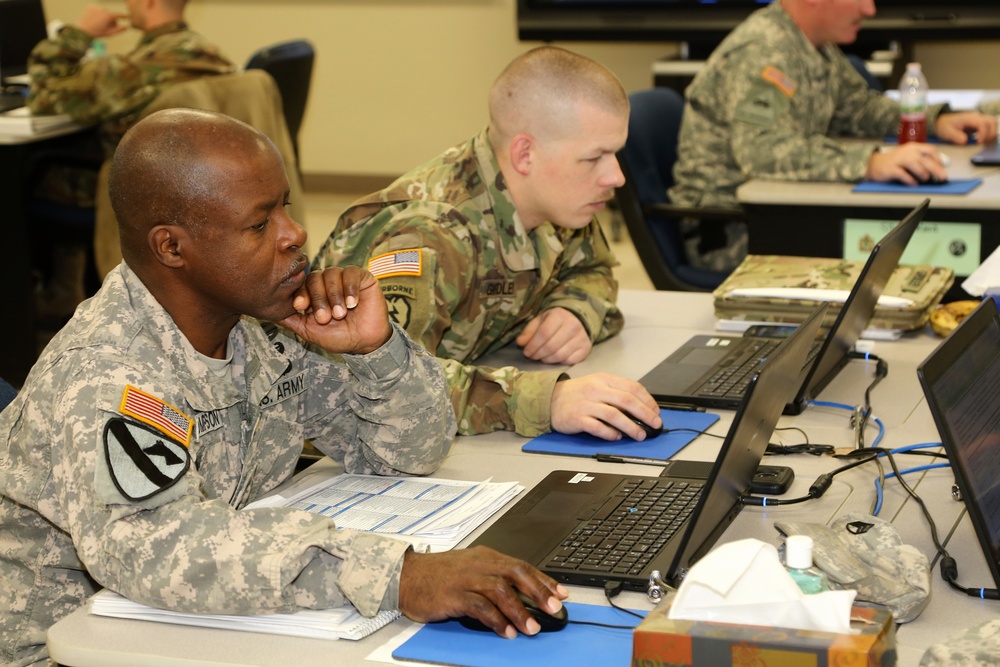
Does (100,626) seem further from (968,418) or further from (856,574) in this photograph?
(968,418)

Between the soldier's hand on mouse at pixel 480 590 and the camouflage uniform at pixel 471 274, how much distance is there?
58cm

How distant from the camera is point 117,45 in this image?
6.89 metres

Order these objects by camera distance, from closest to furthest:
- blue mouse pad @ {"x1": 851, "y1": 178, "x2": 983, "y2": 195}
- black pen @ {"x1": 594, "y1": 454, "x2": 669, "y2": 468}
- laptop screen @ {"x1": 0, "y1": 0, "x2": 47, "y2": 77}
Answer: black pen @ {"x1": 594, "y1": 454, "x2": 669, "y2": 468} < blue mouse pad @ {"x1": 851, "y1": 178, "x2": 983, "y2": 195} < laptop screen @ {"x1": 0, "y1": 0, "x2": 47, "y2": 77}

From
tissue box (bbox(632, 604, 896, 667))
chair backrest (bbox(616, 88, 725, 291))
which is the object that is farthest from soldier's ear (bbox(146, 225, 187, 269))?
chair backrest (bbox(616, 88, 725, 291))

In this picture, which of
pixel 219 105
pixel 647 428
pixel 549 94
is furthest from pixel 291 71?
pixel 647 428

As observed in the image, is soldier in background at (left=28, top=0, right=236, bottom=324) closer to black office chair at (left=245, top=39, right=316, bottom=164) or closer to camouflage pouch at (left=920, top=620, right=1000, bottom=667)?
black office chair at (left=245, top=39, right=316, bottom=164)

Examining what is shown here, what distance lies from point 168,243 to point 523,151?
0.89 m

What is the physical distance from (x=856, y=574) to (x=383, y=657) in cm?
48

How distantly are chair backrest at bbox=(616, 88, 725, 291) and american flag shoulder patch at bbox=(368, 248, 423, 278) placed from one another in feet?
4.77

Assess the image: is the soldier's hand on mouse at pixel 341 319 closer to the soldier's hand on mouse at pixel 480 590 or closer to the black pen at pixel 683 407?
the soldier's hand on mouse at pixel 480 590

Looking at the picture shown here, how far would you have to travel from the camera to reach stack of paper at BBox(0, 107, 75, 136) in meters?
3.85

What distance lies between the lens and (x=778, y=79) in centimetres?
337

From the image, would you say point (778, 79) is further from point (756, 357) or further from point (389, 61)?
point (389, 61)

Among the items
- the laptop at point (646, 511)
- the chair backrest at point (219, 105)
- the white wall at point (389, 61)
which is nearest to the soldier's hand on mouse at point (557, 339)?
the laptop at point (646, 511)
